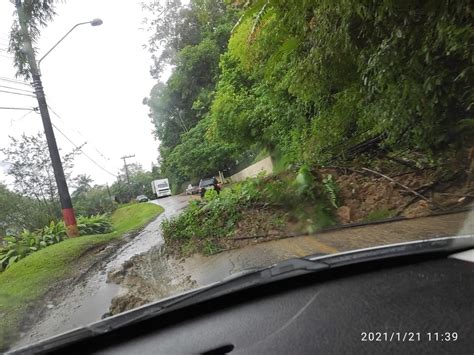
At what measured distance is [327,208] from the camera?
8.59m

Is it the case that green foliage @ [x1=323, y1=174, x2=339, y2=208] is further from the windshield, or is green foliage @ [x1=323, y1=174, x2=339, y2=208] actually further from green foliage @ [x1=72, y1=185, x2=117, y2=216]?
green foliage @ [x1=72, y1=185, x2=117, y2=216]

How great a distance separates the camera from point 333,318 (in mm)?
2057

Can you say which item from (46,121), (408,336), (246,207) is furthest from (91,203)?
(408,336)

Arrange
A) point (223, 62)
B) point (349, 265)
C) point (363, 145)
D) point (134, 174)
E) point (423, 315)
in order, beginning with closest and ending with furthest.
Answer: point (423, 315)
point (349, 265)
point (363, 145)
point (223, 62)
point (134, 174)

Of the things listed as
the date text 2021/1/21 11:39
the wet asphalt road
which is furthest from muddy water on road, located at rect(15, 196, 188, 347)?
the date text 2021/1/21 11:39

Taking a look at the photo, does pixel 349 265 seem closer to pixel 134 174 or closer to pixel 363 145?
pixel 363 145

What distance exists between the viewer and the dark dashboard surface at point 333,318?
178 cm

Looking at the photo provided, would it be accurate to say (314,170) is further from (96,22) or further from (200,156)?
(200,156)

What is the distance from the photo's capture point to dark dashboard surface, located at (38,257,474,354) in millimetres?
1777

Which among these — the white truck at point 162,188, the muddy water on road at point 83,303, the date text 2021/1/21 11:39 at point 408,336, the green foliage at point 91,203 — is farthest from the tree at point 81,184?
the date text 2021/1/21 11:39 at point 408,336

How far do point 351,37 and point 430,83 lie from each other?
1.46 m

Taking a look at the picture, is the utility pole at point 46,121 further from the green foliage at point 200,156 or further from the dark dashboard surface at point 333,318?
the dark dashboard surface at point 333,318

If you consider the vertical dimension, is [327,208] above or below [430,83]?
below

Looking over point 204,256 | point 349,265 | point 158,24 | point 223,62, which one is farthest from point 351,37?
point 158,24
